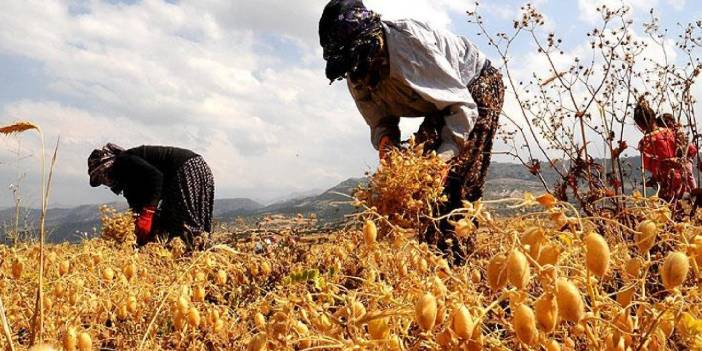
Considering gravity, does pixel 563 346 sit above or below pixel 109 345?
above

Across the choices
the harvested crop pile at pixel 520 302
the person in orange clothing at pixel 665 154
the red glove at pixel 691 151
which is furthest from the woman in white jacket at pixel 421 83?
the harvested crop pile at pixel 520 302

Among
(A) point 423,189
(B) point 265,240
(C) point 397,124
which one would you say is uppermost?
(C) point 397,124

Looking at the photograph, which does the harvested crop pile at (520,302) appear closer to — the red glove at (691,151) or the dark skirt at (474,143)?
the dark skirt at (474,143)

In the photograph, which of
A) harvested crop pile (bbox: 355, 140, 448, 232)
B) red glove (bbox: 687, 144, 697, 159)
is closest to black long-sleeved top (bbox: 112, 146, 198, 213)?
harvested crop pile (bbox: 355, 140, 448, 232)

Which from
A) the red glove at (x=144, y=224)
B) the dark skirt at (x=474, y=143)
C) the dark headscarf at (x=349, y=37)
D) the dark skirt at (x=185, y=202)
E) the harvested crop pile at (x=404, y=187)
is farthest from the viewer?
the dark skirt at (x=185, y=202)

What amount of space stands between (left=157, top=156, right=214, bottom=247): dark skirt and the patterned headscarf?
23.2 inches

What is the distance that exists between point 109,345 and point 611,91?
295cm

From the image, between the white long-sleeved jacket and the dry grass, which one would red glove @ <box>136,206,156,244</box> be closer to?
the white long-sleeved jacket

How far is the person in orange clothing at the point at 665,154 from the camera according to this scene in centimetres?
266

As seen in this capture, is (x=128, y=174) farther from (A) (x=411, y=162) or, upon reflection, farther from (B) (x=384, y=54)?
(A) (x=411, y=162)

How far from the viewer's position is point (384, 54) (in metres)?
2.84

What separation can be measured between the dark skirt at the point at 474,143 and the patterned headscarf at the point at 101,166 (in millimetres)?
3750

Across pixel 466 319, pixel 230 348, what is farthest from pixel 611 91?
pixel 466 319

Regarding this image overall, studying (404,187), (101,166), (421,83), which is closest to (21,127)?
(404,187)
